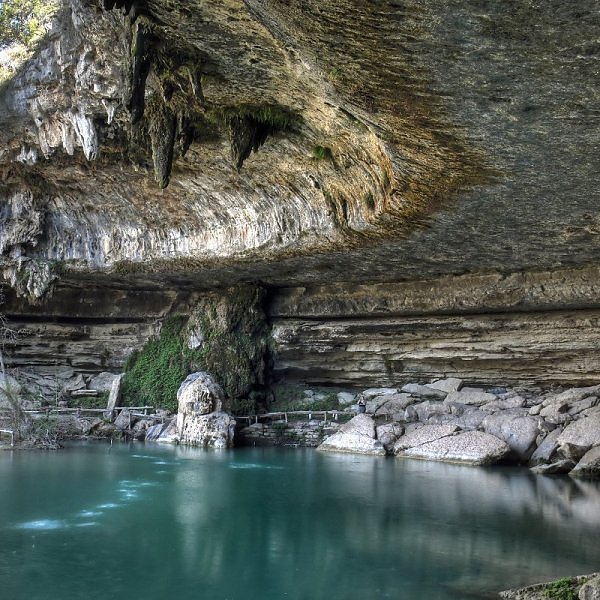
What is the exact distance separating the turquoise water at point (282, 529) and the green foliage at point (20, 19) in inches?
315

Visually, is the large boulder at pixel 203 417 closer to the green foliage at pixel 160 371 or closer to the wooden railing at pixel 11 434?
the green foliage at pixel 160 371

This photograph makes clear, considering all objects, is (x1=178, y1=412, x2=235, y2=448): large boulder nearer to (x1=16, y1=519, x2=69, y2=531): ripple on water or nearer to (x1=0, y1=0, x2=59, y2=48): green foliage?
(x1=16, y1=519, x2=69, y2=531): ripple on water

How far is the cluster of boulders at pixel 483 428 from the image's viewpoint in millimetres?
13367

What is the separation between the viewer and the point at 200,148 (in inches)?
465

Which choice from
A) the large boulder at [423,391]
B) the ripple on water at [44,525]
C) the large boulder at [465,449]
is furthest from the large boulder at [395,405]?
the ripple on water at [44,525]

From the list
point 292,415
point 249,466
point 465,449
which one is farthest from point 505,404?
point 249,466

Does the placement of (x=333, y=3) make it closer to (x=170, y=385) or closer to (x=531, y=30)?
(x=531, y=30)

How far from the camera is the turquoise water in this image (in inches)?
264

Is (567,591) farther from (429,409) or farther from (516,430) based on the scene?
(429,409)

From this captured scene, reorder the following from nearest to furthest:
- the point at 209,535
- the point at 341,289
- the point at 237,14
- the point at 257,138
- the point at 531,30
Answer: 1. the point at 531,30
2. the point at 237,14
3. the point at 209,535
4. the point at 257,138
5. the point at 341,289

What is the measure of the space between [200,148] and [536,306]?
757cm

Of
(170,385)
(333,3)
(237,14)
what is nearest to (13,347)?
(170,385)

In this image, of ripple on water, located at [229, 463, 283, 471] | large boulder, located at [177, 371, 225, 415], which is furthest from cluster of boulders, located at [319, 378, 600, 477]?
large boulder, located at [177, 371, 225, 415]

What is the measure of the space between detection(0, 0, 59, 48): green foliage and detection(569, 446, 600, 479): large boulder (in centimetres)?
1252
